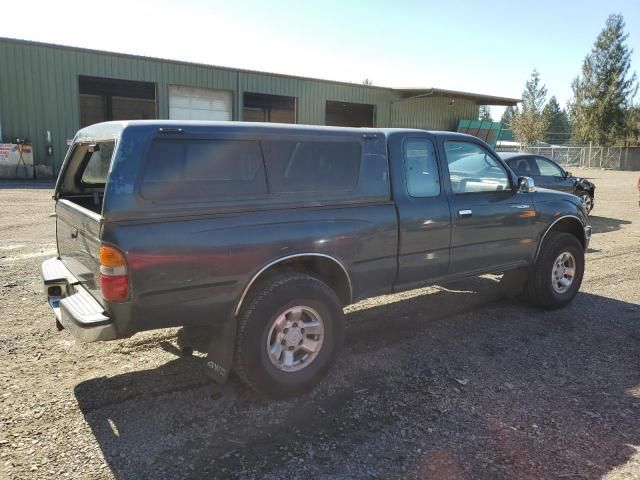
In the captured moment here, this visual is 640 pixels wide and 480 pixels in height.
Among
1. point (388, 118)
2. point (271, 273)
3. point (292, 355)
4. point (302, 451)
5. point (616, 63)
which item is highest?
point (616, 63)

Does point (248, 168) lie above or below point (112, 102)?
below

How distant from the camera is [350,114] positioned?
113ft

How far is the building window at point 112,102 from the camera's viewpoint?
88.5 ft

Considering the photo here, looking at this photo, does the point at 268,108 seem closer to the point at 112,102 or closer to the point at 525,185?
the point at 112,102

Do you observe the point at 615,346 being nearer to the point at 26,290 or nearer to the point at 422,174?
A: the point at 422,174

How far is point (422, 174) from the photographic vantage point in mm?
4457

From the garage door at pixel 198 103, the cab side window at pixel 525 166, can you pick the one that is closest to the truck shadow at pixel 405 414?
the cab side window at pixel 525 166

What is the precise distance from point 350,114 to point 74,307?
32.5 meters

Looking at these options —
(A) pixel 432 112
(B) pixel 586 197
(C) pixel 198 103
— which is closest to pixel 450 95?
(A) pixel 432 112

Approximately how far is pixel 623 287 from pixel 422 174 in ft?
13.0

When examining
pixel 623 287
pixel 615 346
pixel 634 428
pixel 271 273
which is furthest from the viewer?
pixel 623 287

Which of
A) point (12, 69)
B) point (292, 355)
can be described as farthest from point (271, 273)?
point (12, 69)

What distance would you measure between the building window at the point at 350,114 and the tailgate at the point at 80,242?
27.1 metres

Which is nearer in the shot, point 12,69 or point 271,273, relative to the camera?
point 271,273
